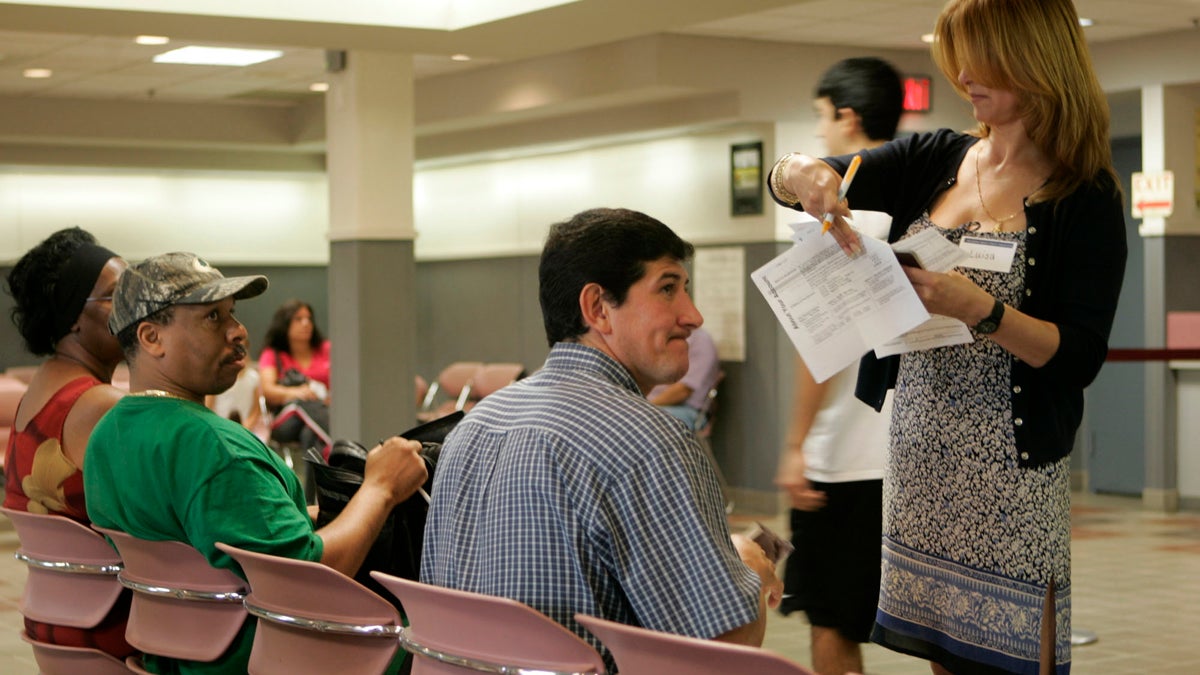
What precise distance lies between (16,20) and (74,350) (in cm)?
423

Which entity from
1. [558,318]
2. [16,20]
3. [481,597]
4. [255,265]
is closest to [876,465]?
[558,318]

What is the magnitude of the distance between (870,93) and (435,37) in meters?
4.75

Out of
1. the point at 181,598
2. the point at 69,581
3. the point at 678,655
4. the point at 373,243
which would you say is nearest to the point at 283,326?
the point at 373,243

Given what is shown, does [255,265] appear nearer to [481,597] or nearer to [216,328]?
[216,328]

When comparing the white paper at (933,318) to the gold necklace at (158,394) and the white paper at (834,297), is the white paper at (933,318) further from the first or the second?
the gold necklace at (158,394)

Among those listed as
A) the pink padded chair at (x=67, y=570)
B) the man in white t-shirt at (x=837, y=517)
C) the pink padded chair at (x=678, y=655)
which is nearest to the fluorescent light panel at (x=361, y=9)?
the man in white t-shirt at (x=837, y=517)

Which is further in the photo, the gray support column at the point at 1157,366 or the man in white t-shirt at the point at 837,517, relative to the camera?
the gray support column at the point at 1157,366

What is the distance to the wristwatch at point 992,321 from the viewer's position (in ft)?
7.49

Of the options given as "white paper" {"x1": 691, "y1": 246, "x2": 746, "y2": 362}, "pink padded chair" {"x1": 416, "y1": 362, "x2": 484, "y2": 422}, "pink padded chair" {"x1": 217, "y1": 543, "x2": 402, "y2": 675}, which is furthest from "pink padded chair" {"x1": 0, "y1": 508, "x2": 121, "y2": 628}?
"pink padded chair" {"x1": 416, "y1": 362, "x2": 484, "y2": 422}

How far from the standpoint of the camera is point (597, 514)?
6.51 feet

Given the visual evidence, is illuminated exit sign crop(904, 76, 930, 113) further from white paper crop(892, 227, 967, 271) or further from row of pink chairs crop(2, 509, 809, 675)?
white paper crop(892, 227, 967, 271)

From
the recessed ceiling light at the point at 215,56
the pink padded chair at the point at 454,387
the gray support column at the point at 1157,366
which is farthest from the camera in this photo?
the pink padded chair at the point at 454,387

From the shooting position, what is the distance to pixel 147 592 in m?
2.80

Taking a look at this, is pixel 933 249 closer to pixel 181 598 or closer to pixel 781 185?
pixel 781 185
